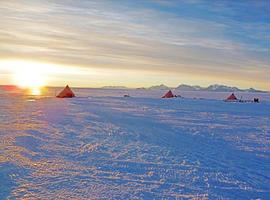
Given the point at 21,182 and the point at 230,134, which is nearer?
the point at 21,182

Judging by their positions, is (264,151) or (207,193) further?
(264,151)

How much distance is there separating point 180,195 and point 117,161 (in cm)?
261

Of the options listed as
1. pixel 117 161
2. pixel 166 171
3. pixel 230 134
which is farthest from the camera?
pixel 230 134

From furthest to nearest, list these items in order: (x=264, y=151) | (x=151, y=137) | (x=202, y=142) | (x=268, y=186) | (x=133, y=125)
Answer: (x=133, y=125), (x=151, y=137), (x=202, y=142), (x=264, y=151), (x=268, y=186)

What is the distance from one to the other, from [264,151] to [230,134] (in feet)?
11.4

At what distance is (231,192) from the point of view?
6781 mm

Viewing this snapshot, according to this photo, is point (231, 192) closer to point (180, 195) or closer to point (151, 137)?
point (180, 195)

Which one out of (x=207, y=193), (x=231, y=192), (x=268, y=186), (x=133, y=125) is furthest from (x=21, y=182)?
(x=133, y=125)

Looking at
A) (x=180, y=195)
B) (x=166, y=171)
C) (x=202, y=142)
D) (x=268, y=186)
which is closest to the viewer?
(x=180, y=195)

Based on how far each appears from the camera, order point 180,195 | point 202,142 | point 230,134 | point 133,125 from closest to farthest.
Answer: point 180,195, point 202,142, point 230,134, point 133,125

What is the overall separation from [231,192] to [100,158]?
136 inches

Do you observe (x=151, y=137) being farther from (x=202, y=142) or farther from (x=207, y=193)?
(x=207, y=193)

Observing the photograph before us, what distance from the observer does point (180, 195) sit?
6457 millimetres

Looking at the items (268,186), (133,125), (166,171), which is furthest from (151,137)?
(268,186)
